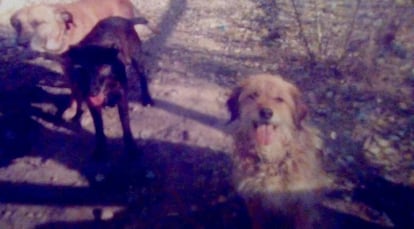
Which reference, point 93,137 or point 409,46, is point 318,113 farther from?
point 93,137

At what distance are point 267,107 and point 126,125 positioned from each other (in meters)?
1.74

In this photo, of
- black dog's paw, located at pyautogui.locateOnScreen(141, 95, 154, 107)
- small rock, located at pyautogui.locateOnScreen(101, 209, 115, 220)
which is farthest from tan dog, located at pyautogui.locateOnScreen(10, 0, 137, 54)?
small rock, located at pyautogui.locateOnScreen(101, 209, 115, 220)

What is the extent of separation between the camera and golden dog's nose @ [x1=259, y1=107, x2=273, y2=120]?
3.09 m

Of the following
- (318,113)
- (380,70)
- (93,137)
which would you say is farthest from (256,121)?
(380,70)

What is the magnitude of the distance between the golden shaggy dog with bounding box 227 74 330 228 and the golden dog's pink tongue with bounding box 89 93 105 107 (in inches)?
54.1

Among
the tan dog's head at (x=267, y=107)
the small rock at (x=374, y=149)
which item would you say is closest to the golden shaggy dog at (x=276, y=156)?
the tan dog's head at (x=267, y=107)

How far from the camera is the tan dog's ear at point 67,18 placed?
4664mm

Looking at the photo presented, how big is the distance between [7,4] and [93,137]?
4.03 metres

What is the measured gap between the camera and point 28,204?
399cm

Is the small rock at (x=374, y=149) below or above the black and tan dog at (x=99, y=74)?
below

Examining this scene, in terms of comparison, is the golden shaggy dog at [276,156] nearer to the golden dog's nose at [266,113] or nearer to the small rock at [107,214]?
the golden dog's nose at [266,113]

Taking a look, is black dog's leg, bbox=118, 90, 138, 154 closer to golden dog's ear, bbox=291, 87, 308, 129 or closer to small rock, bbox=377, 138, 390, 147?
golden dog's ear, bbox=291, 87, 308, 129

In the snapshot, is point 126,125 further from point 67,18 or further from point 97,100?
point 67,18

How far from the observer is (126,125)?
425cm
